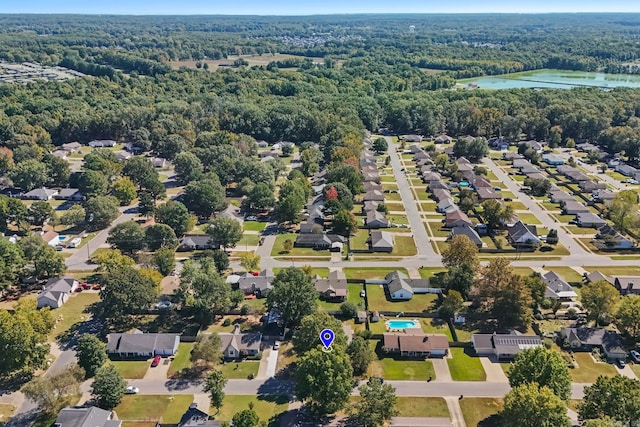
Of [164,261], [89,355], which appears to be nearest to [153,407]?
[89,355]

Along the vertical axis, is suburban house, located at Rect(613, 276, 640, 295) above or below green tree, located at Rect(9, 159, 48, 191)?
below

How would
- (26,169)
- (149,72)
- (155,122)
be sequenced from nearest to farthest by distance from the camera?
(26,169) < (155,122) < (149,72)

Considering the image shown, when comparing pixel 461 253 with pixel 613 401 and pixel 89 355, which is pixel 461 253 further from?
pixel 89 355

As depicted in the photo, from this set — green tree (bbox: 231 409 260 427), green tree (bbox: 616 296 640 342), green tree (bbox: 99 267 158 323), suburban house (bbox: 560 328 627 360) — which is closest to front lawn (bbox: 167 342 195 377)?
green tree (bbox: 99 267 158 323)

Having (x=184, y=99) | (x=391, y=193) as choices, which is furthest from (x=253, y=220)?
(x=184, y=99)

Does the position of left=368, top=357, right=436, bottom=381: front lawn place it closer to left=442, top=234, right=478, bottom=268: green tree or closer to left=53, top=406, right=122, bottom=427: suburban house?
left=442, top=234, right=478, bottom=268: green tree

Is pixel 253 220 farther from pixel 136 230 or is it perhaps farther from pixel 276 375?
pixel 276 375
